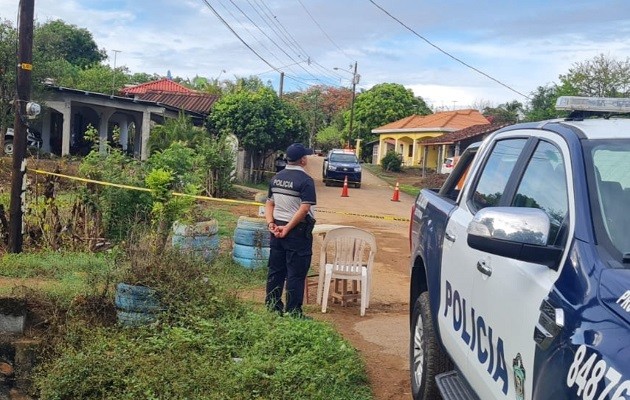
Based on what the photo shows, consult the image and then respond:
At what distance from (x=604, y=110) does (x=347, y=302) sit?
15.7ft

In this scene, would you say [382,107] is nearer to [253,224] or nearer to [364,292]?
[253,224]

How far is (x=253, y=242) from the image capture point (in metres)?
8.92

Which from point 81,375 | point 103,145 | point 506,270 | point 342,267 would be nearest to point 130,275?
point 81,375

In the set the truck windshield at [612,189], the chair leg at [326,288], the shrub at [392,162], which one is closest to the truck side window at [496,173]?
the truck windshield at [612,189]

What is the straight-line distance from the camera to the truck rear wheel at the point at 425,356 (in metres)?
4.24

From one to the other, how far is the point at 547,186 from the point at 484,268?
459 mm

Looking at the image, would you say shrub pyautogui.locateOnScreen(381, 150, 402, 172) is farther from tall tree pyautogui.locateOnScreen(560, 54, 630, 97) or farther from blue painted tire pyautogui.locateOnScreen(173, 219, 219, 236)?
blue painted tire pyautogui.locateOnScreen(173, 219, 219, 236)

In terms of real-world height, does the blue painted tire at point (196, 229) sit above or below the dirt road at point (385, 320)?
above

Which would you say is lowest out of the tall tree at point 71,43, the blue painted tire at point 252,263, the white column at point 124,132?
the blue painted tire at point 252,263

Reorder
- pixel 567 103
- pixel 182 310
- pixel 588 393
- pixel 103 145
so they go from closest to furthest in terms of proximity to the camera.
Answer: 1. pixel 588 393
2. pixel 567 103
3. pixel 182 310
4. pixel 103 145

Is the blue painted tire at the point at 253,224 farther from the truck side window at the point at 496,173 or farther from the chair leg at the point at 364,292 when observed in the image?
the truck side window at the point at 496,173

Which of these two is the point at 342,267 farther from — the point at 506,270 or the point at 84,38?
the point at 84,38

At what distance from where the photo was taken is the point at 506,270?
2.84m

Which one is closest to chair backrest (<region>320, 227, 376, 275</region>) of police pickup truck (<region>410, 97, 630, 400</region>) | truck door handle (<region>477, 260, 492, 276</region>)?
police pickup truck (<region>410, 97, 630, 400</region>)
